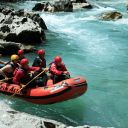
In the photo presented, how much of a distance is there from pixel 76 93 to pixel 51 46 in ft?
28.8

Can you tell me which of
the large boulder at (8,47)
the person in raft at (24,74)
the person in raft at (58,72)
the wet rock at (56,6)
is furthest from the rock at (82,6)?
the person in raft at (58,72)

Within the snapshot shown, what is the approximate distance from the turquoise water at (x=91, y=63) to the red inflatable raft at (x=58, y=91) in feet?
1.36

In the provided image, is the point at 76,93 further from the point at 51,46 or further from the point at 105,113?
the point at 51,46

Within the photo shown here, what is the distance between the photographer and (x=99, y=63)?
57.7 ft

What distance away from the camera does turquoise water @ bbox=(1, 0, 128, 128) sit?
11.7 meters

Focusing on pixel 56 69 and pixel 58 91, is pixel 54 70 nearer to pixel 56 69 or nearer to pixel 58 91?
pixel 56 69

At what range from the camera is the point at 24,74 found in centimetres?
1187

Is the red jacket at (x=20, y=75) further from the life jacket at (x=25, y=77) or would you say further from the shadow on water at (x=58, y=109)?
the shadow on water at (x=58, y=109)

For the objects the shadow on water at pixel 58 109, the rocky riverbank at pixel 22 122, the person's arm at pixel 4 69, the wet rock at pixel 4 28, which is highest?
the rocky riverbank at pixel 22 122

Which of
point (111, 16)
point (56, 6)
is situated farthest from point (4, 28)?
point (56, 6)

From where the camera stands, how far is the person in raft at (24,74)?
11.7 metres

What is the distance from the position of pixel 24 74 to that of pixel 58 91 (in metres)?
1.35

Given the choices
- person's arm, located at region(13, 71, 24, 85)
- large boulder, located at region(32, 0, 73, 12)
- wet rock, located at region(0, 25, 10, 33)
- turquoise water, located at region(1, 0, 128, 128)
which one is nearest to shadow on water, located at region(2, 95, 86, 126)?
turquoise water, located at region(1, 0, 128, 128)

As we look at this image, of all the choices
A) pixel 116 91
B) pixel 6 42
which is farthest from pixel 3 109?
pixel 6 42
